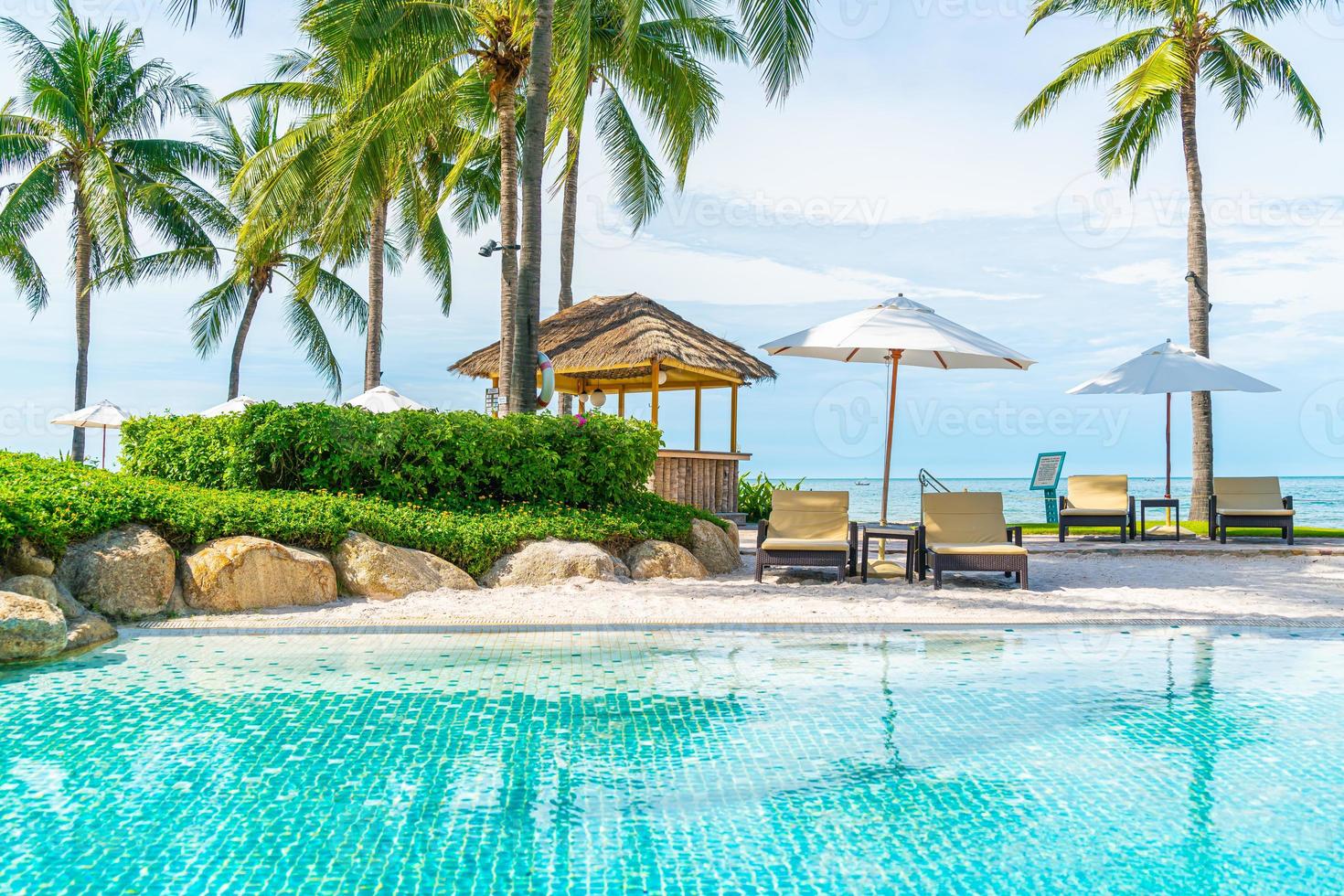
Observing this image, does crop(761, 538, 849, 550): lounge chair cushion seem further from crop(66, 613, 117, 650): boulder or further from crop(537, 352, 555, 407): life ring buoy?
crop(66, 613, 117, 650): boulder

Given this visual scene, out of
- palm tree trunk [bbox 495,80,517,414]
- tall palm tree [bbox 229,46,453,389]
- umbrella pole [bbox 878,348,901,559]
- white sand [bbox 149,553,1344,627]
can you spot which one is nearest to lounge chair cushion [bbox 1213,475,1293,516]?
white sand [bbox 149,553,1344,627]

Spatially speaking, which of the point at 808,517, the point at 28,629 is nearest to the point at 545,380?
the point at 808,517

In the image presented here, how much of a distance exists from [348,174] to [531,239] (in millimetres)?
3408

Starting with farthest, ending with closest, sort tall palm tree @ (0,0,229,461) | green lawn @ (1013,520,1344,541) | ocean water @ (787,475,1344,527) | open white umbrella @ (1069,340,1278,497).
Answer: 1. ocean water @ (787,475,1344,527)
2. tall palm tree @ (0,0,229,461)
3. green lawn @ (1013,520,1344,541)
4. open white umbrella @ (1069,340,1278,497)

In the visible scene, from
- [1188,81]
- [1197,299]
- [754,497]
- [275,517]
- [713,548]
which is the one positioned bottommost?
[713,548]

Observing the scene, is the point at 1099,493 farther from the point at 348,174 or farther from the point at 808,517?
the point at 348,174

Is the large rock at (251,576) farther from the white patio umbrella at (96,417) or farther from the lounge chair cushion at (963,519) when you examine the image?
the white patio umbrella at (96,417)

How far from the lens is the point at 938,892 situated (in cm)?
305

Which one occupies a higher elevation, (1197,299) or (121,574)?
(1197,299)

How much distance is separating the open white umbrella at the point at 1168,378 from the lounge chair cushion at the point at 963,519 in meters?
4.95

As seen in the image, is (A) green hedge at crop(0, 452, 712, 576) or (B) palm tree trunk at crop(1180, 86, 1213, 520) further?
(B) palm tree trunk at crop(1180, 86, 1213, 520)

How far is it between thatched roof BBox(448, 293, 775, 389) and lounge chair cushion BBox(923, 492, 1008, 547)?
17.6 ft

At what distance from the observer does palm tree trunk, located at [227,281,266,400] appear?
80.0 feet

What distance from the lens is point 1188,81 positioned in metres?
15.6
